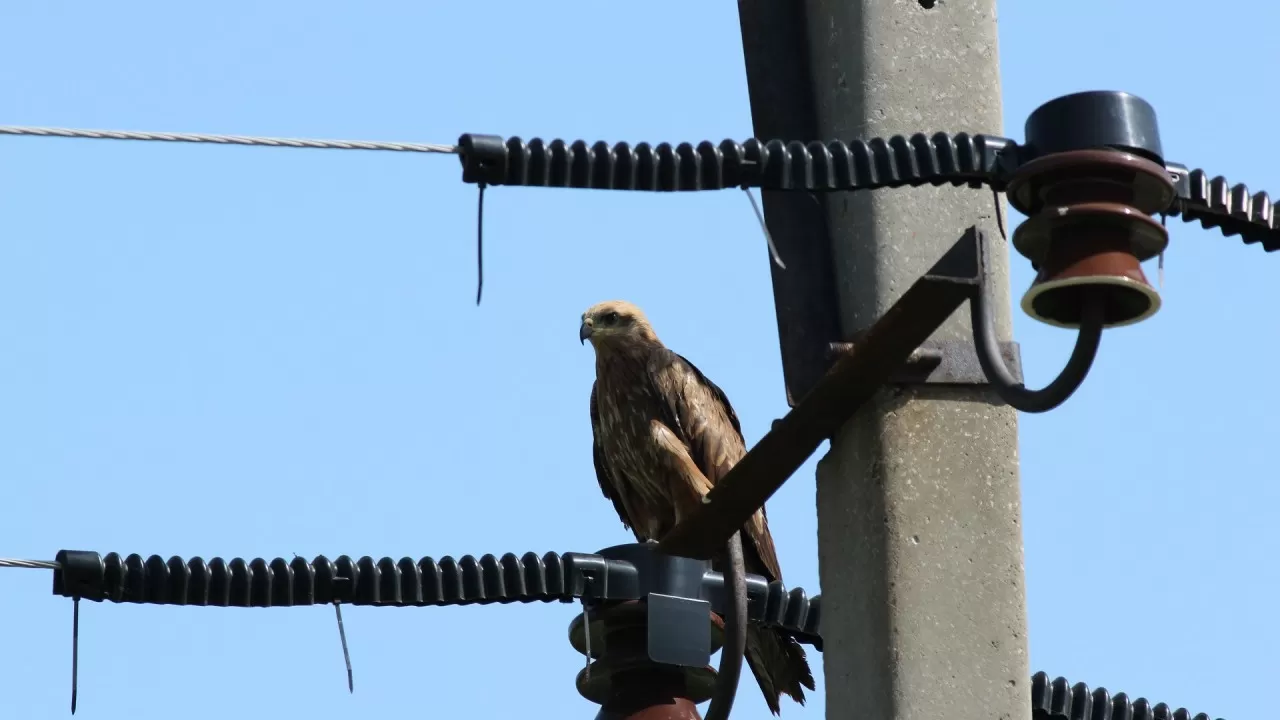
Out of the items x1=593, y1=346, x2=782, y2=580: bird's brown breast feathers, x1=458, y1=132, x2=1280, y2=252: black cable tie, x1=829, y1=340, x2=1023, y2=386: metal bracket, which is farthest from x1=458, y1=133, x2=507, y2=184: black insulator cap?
x1=593, y1=346, x2=782, y2=580: bird's brown breast feathers

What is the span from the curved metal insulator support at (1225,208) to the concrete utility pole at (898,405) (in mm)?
544

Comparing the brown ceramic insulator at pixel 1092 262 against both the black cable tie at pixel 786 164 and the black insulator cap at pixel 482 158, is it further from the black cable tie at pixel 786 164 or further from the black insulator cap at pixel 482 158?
the black insulator cap at pixel 482 158

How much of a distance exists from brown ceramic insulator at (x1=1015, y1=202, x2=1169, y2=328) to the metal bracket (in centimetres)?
66

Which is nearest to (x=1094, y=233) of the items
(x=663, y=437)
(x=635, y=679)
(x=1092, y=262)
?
(x=1092, y=262)

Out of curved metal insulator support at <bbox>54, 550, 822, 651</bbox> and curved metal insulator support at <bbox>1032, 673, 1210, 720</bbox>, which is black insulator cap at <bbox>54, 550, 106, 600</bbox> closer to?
curved metal insulator support at <bbox>54, 550, 822, 651</bbox>

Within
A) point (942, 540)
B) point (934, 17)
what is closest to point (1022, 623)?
point (942, 540)

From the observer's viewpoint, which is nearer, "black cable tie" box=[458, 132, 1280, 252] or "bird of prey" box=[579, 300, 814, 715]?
"black cable tie" box=[458, 132, 1280, 252]

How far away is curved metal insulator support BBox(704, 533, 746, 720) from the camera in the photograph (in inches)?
195

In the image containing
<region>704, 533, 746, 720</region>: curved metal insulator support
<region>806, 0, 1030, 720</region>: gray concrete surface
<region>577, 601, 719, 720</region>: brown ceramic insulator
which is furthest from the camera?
<region>577, 601, 719, 720</region>: brown ceramic insulator

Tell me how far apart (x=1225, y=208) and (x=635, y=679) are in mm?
1916

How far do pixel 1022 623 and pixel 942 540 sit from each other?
274 mm

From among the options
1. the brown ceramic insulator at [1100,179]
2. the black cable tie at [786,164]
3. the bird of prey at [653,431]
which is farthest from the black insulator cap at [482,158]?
the bird of prey at [653,431]

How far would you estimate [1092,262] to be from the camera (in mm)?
4312

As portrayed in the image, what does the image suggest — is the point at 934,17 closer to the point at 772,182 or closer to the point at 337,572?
the point at 772,182
